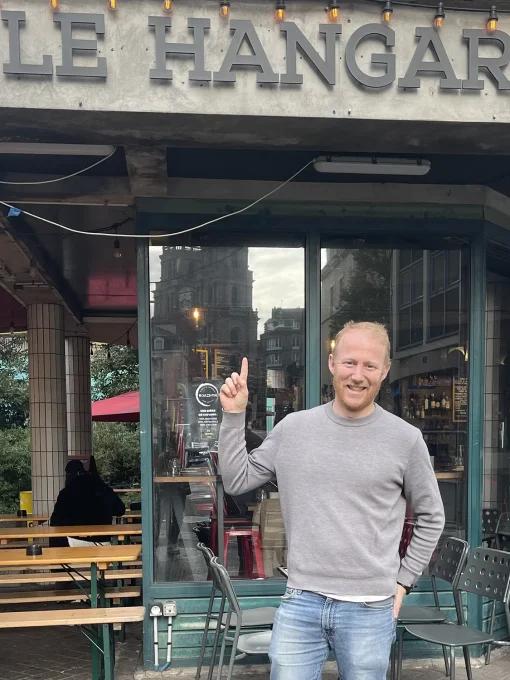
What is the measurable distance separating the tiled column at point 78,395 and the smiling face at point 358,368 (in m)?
9.03

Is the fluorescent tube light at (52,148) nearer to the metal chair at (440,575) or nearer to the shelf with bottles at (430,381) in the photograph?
the shelf with bottles at (430,381)

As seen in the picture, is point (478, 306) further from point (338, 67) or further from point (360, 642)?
A: point (360, 642)

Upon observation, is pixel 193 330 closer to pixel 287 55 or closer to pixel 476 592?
pixel 287 55

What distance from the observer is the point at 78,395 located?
10.6 metres

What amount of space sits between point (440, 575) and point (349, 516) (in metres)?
2.25

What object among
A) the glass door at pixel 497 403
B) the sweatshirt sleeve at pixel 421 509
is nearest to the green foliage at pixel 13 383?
the glass door at pixel 497 403

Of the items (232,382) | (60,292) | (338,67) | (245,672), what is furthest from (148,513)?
(60,292)

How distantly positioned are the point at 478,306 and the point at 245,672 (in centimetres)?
286

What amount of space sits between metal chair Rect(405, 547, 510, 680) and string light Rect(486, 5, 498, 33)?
2.70 m

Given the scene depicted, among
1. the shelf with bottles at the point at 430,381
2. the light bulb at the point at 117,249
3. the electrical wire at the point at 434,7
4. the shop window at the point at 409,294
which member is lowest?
the shelf with bottles at the point at 430,381

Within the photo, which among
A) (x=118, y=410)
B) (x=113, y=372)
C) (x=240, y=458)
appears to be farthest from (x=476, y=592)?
(x=113, y=372)

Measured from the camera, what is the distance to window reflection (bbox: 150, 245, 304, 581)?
433 cm

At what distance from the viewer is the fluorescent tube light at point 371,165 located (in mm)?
3744

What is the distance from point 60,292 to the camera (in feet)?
25.2
